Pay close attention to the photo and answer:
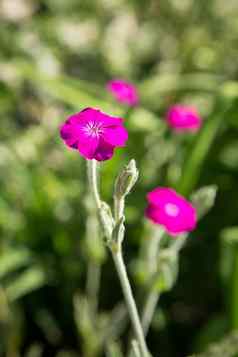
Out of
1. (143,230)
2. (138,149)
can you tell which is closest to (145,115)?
(138,149)

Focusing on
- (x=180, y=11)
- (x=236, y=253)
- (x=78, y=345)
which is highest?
(x=180, y=11)

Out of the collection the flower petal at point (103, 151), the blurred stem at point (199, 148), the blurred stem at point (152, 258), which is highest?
the flower petal at point (103, 151)

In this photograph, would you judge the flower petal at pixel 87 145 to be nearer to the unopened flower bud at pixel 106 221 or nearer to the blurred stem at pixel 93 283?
the unopened flower bud at pixel 106 221

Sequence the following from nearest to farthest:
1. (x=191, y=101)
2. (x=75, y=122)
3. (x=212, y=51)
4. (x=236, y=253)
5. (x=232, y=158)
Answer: (x=75, y=122) → (x=236, y=253) → (x=232, y=158) → (x=191, y=101) → (x=212, y=51)

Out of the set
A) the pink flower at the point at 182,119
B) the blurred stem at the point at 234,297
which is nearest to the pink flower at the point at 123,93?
the pink flower at the point at 182,119

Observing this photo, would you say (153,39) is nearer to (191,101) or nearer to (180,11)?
(180,11)

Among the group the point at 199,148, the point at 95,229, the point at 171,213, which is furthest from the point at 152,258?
the point at 199,148
